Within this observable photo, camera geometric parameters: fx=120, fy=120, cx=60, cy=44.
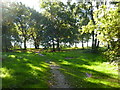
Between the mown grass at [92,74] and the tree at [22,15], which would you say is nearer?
the mown grass at [92,74]

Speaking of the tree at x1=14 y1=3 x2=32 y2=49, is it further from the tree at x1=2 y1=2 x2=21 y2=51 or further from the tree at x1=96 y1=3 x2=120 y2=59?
the tree at x1=96 y1=3 x2=120 y2=59

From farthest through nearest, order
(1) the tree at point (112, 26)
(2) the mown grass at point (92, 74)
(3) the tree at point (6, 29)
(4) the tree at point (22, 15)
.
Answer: (4) the tree at point (22, 15) < (3) the tree at point (6, 29) < (1) the tree at point (112, 26) < (2) the mown grass at point (92, 74)

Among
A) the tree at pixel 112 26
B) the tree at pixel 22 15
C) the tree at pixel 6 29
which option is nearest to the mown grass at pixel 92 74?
the tree at pixel 112 26

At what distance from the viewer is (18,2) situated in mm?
55500

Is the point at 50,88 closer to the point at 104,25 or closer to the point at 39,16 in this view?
the point at 104,25

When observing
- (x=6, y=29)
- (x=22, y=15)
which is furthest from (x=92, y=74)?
(x=22, y=15)

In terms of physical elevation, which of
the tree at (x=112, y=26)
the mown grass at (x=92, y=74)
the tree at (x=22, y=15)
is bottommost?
the mown grass at (x=92, y=74)

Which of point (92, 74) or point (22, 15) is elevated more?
point (22, 15)

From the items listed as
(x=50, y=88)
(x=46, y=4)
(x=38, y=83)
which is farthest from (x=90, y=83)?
(x=46, y=4)

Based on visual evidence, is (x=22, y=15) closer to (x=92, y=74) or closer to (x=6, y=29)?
(x=6, y=29)

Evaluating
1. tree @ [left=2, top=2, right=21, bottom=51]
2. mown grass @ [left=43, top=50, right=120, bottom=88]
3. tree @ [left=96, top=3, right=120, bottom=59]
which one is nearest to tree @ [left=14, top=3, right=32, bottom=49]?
tree @ [left=2, top=2, right=21, bottom=51]

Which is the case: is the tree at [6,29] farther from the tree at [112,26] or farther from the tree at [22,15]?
the tree at [112,26]

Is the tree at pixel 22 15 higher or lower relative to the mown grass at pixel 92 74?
higher

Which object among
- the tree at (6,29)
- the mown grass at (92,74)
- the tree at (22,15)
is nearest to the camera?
the mown grass at (92,74)
